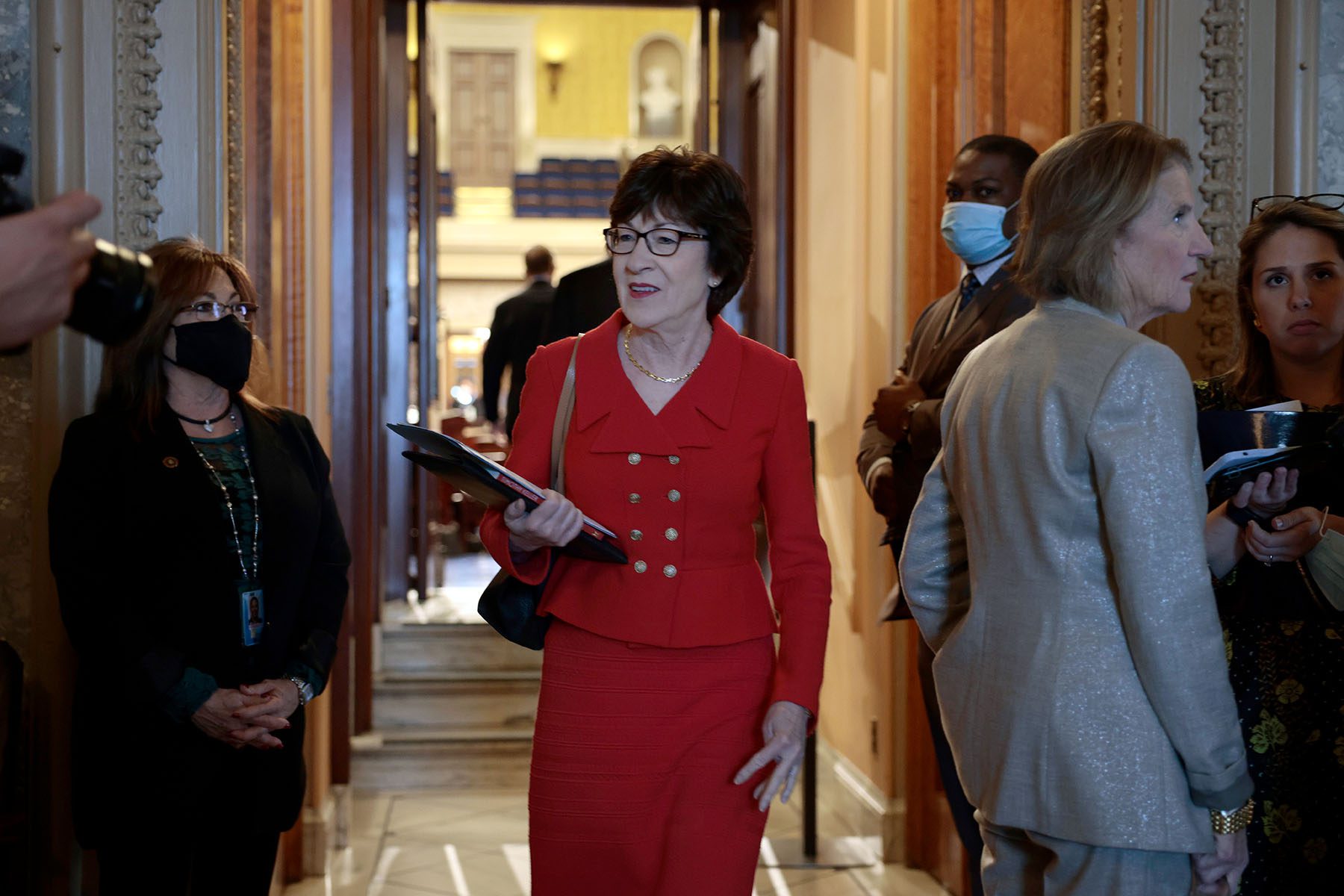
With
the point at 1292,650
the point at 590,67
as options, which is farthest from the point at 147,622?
the point at 590,67

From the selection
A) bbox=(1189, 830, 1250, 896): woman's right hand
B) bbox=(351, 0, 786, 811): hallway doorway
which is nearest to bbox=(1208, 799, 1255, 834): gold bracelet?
bbox=(1189, 830, 1250, 896): woman's right hand

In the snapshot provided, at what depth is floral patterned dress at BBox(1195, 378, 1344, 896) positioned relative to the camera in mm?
2156

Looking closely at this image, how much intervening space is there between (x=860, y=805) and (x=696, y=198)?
3214 mm

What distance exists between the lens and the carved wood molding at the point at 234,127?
307cm

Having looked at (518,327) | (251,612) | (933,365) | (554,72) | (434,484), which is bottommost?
(434,484)

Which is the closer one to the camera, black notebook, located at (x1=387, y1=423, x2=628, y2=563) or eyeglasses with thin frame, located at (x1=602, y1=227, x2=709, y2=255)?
black notebook, located at (x1=387, y1=423, x2=628, y2=563)

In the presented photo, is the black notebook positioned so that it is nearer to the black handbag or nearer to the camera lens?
the black handbag

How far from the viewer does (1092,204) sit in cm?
182

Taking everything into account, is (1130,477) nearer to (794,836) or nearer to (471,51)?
(794,836)

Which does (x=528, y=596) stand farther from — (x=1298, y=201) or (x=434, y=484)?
(x=434, y=484)

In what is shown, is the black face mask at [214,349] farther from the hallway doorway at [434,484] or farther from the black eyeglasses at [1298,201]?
the hallway doorway at [434,484]

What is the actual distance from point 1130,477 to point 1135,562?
0.10 m

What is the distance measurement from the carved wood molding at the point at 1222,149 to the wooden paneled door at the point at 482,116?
16.3 meters

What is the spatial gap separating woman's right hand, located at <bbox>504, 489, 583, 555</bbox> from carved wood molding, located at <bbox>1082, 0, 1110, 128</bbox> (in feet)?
5.58
